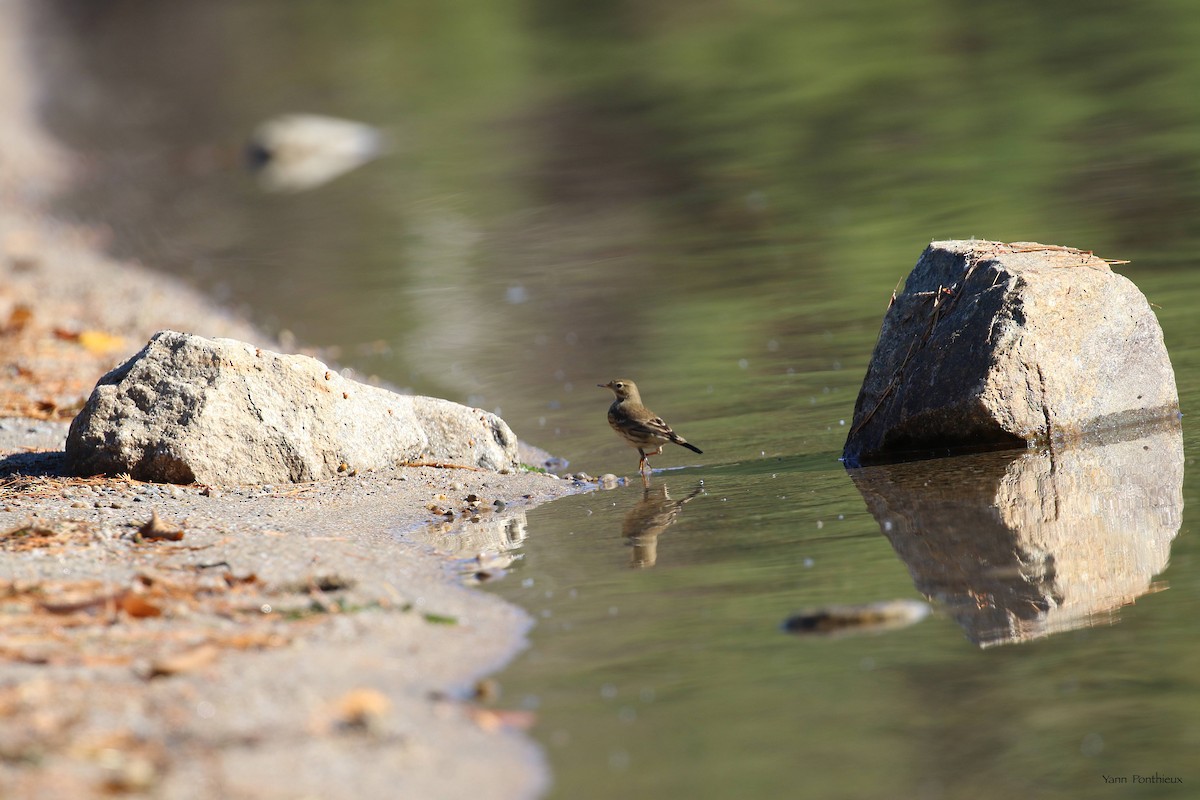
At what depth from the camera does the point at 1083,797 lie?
4523 mm

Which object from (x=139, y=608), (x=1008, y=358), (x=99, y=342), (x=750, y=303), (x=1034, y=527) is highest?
(x=750, y=303)

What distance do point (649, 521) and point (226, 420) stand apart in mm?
2390

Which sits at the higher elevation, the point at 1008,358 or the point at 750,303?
the point at 750,303

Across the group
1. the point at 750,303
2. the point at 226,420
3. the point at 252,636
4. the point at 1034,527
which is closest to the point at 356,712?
the point at 252,636

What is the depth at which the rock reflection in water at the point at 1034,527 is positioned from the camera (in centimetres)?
611

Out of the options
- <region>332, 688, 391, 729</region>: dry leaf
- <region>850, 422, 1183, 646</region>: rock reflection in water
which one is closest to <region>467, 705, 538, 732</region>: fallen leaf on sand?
<region>332, 688, 391, 729</region>: dry leaf

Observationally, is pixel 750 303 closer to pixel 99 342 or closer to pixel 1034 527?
pixel 99 342

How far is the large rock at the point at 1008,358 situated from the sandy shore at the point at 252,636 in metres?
2.06

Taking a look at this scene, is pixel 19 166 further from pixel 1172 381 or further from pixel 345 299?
pixel 1172 381

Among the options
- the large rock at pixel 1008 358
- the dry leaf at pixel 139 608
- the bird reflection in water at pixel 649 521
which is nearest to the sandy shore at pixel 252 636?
the dry leaf at pixel 139 608

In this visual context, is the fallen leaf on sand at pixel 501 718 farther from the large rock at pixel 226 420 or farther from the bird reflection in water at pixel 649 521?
the large rock at pixel 226 420

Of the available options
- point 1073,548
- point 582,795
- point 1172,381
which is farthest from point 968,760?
point 1172,381

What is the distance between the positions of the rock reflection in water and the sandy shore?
1888 millimetres

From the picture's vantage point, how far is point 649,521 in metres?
7.96
